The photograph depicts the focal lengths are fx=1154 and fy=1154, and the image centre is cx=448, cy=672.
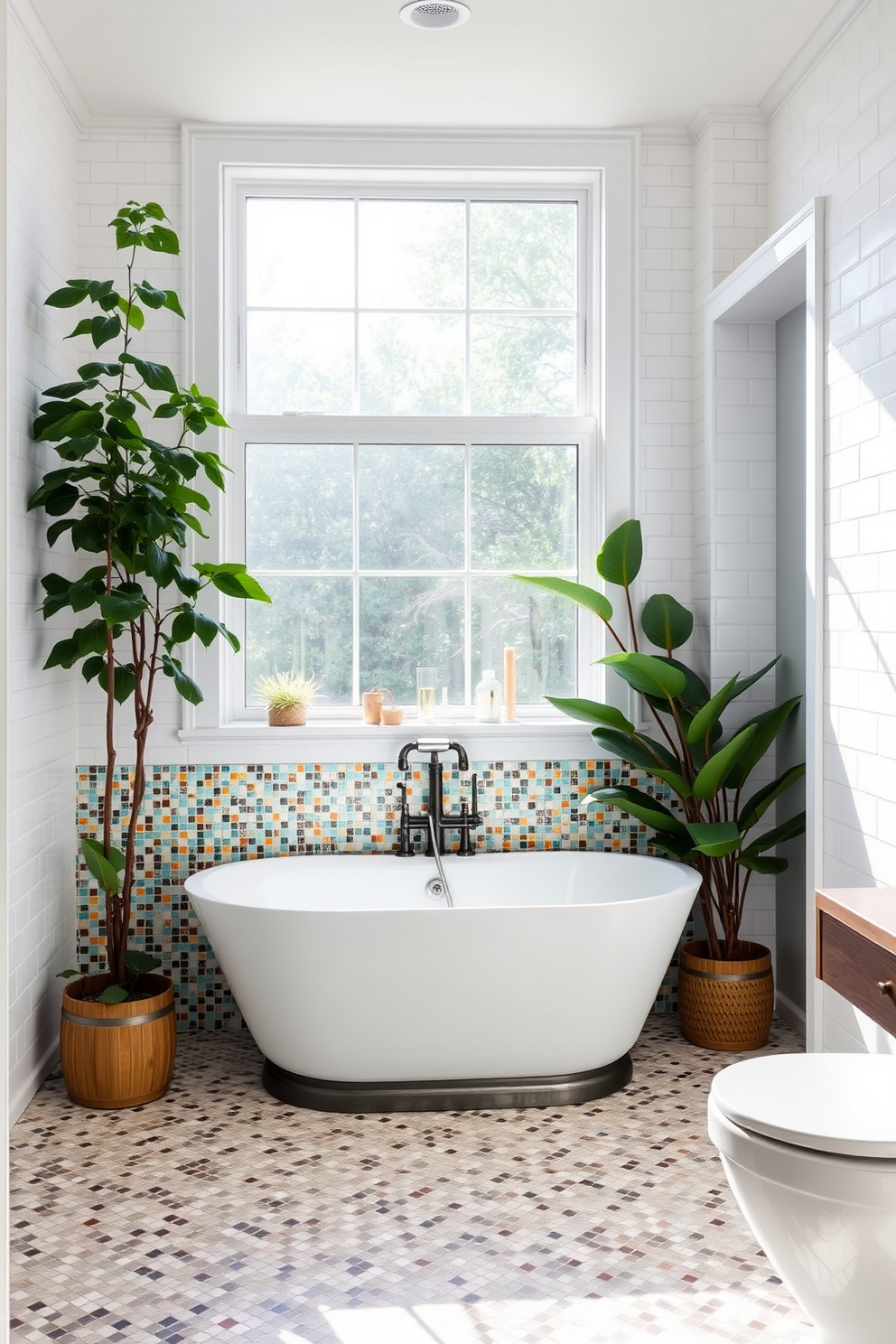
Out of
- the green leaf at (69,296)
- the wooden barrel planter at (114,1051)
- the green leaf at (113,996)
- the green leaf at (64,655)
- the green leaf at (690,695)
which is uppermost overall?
the green leaf at (69,296)

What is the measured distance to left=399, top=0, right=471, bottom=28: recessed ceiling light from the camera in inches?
123

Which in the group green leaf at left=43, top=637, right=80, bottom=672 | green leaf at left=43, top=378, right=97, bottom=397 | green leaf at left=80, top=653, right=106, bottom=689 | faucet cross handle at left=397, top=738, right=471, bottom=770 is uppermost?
green leaf at left=43, top=378, right=97, bottom=397

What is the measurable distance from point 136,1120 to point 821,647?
2295 millimetres

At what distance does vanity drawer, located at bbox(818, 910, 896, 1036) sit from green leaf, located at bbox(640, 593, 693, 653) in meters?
1.82

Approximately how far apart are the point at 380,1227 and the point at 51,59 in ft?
10.9

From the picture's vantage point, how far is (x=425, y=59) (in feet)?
11.2

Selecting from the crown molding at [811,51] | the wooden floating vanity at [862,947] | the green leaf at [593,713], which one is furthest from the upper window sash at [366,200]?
the wooden floating vanity at [862,947]

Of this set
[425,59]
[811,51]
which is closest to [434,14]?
[425,59]

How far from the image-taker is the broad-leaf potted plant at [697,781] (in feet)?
11.9

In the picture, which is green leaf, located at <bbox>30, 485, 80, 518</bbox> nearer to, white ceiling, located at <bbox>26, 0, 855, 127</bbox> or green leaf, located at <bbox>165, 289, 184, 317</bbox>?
green leaf, located at <bbox>165, 289, 184, 317</bbox>

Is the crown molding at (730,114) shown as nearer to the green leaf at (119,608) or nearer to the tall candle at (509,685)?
the tall candle at (509,685)

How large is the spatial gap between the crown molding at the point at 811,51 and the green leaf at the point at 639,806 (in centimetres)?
225

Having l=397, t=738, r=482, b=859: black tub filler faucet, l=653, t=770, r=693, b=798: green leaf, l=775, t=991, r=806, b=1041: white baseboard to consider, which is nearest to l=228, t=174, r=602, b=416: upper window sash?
l=397, t=738, r=482, b=859: black tub filler faucet

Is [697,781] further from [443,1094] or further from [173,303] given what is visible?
[173,303]
